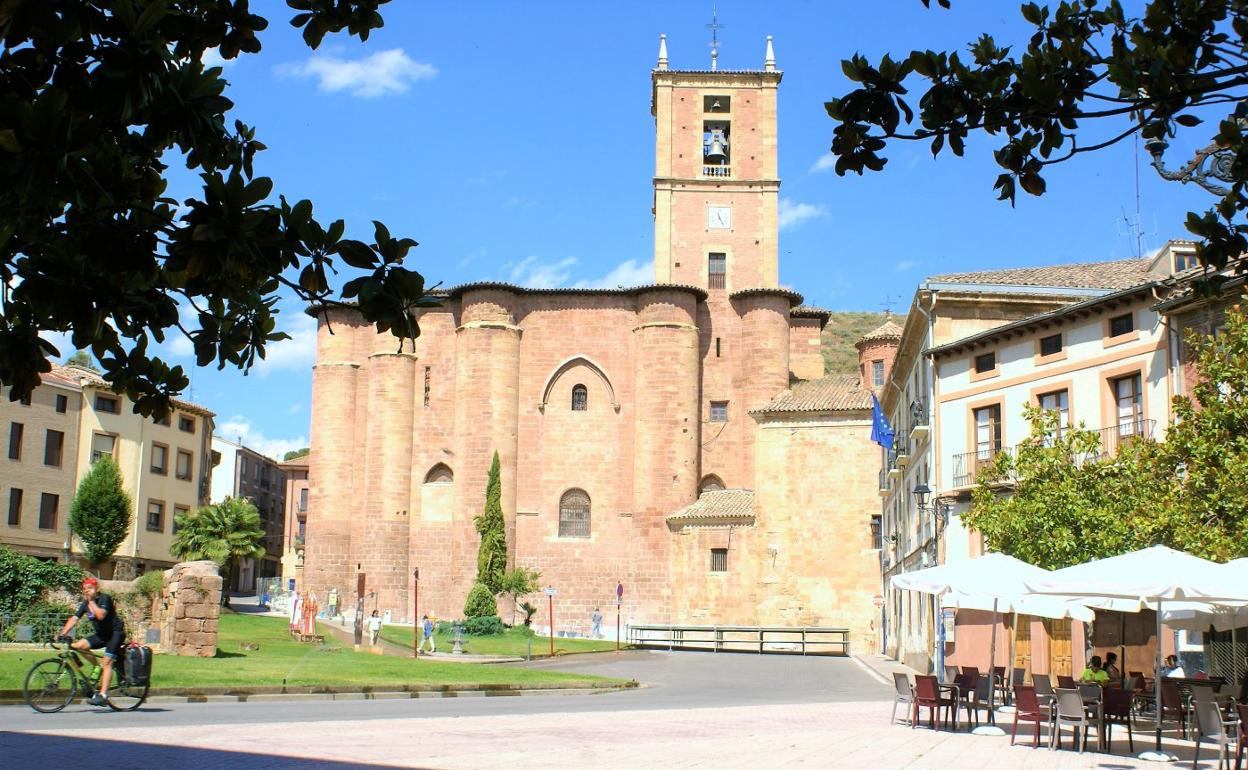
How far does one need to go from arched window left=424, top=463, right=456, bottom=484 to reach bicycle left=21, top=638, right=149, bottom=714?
41528 millimetres

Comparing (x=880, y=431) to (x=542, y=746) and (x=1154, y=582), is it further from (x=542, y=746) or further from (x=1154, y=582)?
(x=542, y=746)

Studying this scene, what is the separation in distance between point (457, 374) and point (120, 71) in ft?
172

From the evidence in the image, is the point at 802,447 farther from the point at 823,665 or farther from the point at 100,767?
the point at 100,767

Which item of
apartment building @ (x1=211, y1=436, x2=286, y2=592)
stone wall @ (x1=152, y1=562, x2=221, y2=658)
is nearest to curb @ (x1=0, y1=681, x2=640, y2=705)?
stone wall @ (x1=152, y1=562, x2=221, y2=658)

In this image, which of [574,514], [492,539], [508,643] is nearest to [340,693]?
[508,643]

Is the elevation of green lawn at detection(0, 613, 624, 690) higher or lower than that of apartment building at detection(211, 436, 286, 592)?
lower

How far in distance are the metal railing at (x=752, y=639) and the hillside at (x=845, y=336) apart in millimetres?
55847

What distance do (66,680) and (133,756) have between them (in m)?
5.68

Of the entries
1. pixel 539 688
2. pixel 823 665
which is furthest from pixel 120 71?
pixel 823 665

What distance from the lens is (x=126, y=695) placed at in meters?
16.1

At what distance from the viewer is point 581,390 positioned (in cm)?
5766

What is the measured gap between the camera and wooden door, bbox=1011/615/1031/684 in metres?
29.7

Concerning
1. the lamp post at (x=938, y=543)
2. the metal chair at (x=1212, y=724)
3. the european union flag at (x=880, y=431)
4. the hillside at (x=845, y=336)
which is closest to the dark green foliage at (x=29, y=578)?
the lamp post at (x=938, y=543)

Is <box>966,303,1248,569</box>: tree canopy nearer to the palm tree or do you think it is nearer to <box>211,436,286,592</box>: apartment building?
the palm tree
